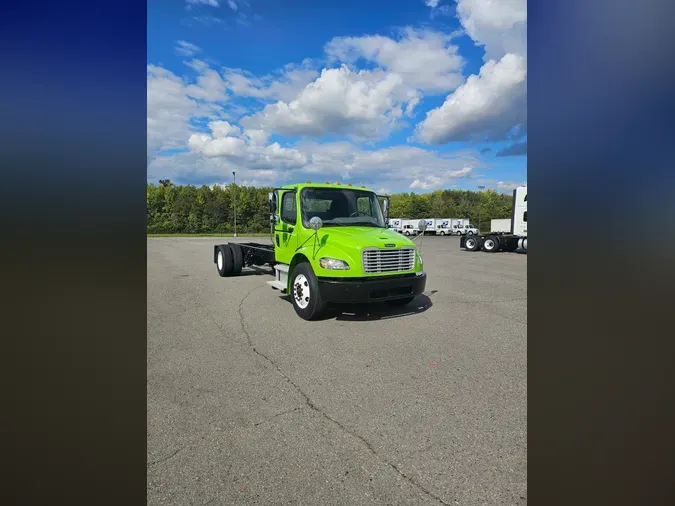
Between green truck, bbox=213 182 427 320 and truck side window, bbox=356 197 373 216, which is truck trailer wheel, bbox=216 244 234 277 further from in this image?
truck side window, bbox=356 197 373 216

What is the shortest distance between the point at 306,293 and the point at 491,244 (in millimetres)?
15850

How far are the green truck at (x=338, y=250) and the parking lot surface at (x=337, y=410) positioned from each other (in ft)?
1.40

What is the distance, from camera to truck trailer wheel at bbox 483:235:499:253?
1873 cm

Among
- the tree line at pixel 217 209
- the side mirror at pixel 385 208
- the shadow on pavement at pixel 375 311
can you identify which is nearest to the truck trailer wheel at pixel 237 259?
the shadow on pavement at pixel 375 311

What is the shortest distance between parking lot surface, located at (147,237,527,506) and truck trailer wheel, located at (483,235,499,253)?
14.1 meters

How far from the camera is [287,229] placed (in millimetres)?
6914

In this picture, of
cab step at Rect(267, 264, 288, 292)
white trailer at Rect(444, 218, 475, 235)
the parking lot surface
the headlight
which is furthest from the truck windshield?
white trailer at Rect(444, 218, 475, 235)

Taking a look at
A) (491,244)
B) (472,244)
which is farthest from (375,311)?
(472,244)

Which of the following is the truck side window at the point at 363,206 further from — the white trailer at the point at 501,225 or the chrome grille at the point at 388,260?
the white trailer at the point at 501,225

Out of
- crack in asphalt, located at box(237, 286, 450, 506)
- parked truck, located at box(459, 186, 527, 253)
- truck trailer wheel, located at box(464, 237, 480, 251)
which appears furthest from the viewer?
truck trailer wheel, located at box(464, 237, 480, 251)

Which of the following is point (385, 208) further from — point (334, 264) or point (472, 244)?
point (472, 244)
